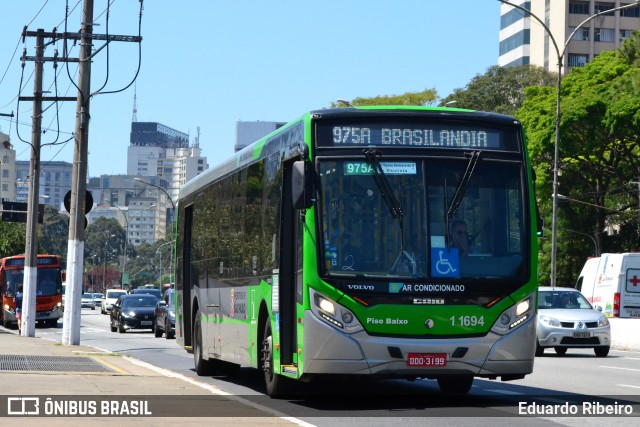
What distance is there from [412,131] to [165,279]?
18507cm

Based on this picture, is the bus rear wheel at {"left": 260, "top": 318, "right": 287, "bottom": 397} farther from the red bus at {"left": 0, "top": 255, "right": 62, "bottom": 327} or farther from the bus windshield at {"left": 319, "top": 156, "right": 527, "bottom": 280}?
the red bus at {"left": 0, "top": 255, "right": 62, "bottom": 327}

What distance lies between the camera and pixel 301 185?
46.1ft

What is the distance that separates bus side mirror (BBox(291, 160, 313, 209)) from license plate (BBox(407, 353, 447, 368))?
1.95 metres

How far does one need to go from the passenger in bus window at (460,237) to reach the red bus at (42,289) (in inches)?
1729

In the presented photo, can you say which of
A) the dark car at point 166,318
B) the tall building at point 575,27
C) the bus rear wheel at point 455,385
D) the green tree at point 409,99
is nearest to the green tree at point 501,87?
the green tree at point 409,99

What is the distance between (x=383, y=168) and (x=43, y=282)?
4426 cm

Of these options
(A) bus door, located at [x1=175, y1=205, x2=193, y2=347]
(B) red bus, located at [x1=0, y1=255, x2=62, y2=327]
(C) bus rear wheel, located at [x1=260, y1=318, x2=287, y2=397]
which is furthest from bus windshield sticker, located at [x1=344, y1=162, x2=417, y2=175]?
(B) red bus, located at [x1=0, y1=255, x2=62, y2=327]

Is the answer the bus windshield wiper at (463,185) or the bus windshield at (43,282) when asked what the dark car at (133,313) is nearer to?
the bus windshield at (43,282)

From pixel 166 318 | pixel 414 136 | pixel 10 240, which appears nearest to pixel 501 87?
pixel 10 240

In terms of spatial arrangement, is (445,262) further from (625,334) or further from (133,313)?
(133,313)

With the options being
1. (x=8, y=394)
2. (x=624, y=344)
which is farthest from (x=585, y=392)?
(x=624, y=344)

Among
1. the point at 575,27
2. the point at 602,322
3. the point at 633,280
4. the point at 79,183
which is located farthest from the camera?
the point at 575,27

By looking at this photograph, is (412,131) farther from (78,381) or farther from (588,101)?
(588,101)

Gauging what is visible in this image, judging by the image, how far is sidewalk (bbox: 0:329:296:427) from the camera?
1277 cm
